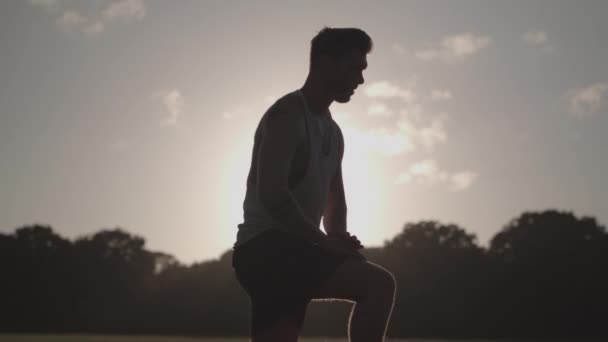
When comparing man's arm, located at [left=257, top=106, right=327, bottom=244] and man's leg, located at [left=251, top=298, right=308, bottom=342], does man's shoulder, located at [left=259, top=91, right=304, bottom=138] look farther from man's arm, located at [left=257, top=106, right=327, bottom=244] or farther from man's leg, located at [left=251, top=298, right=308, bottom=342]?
man's leg, located at [left=251, top=298, right=308, bottom=342]

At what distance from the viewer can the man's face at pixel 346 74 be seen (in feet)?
11.7

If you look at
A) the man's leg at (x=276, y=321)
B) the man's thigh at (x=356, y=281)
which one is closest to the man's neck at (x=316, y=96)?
the man's thigh at (x=356, y=281)

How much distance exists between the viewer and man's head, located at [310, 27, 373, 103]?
3.56 metres

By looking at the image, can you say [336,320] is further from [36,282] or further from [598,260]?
[36,282]

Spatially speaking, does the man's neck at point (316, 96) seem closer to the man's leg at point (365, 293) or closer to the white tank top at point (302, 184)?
the white tank top at point (302, 184)

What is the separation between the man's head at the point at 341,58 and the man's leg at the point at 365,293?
93cm

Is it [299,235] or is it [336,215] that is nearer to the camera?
[299,235]

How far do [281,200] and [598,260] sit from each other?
60.9 m

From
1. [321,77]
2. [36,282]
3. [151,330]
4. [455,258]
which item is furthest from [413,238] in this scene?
[321,77]

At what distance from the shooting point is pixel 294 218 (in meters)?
3.26

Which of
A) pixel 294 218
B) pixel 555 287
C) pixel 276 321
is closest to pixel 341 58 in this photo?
pixel 294 218

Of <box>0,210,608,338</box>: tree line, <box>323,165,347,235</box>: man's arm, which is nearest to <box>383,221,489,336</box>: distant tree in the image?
<box>0,210,608,338</box>: tree line

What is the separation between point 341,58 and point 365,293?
123 cm

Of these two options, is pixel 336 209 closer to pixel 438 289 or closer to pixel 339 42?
pixel 339 42
